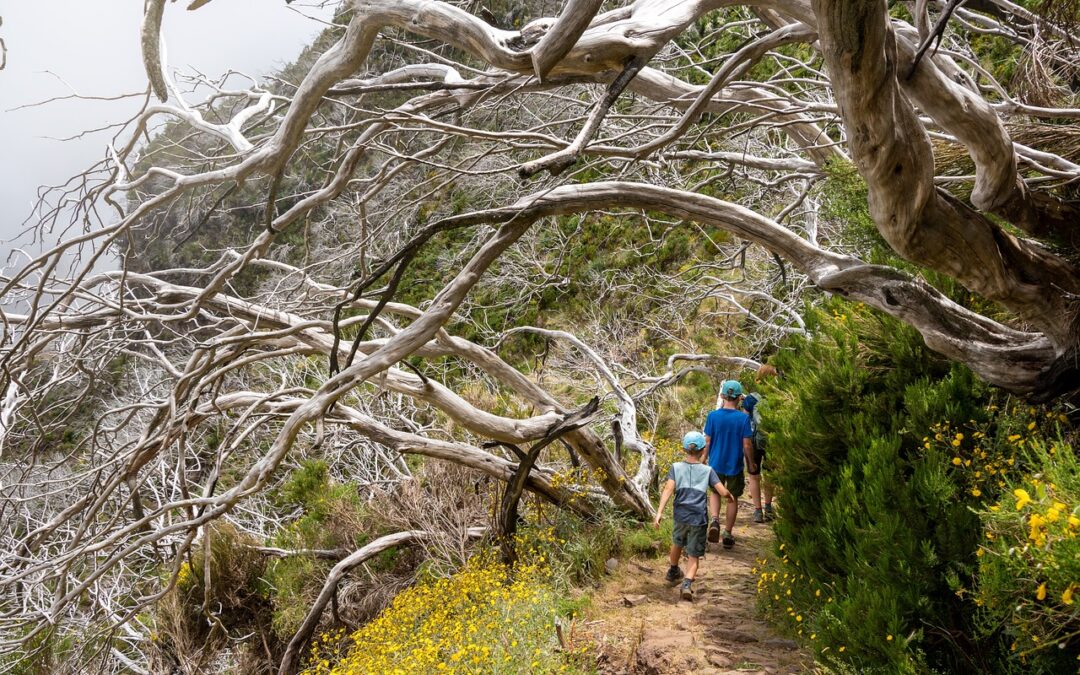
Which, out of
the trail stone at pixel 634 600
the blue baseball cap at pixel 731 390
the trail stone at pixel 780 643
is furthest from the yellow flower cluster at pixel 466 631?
the blue baseball cap at pixel 731 390

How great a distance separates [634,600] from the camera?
242 inches

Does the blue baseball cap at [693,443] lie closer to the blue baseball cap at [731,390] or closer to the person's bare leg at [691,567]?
the person's bare leg at [691,567]

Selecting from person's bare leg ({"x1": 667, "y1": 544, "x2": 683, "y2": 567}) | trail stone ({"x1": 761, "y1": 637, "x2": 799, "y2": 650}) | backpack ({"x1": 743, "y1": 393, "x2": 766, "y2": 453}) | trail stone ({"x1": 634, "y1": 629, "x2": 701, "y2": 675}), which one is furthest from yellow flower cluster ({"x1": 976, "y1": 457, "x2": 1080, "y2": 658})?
backpack ({"x1": 743, "y1": 393, "x2": 766, "y2": 453})

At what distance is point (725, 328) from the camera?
12.5 metres

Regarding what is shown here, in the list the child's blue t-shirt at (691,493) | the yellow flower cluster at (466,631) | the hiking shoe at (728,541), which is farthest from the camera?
the hiking shoe at (728,541)

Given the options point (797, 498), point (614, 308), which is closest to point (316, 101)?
point (797, 498)

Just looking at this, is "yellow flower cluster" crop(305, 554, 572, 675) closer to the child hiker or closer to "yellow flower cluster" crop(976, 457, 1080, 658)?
the child hiker

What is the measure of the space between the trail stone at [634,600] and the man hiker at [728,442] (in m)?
1.14

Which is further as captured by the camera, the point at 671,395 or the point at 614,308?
the point at 614,308

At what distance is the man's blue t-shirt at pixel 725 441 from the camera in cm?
690

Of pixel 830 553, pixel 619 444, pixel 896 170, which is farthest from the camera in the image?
pixel 619 444

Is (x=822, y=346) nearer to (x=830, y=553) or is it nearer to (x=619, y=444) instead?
(x=830, y=553)

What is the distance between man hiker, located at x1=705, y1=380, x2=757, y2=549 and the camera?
22.5ft

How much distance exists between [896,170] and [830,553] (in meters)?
2.99
